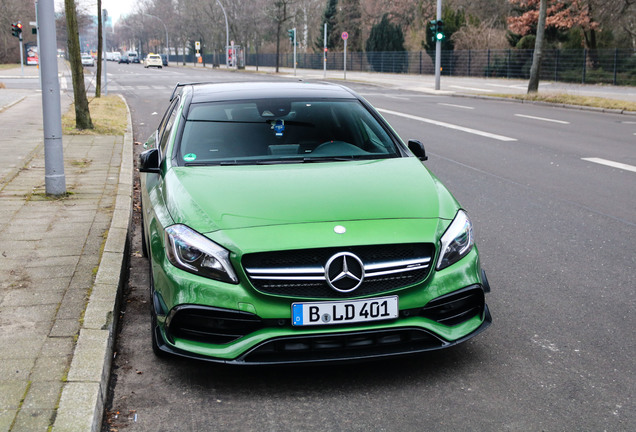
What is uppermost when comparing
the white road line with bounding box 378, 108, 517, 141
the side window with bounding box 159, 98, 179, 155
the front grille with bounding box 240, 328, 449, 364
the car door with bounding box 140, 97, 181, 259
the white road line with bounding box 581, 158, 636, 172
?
the side window with bounding box 159, 98, 179, 155

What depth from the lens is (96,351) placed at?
151 inches

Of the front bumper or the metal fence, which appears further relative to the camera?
the metal fence

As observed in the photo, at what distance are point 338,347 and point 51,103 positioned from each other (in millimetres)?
5644

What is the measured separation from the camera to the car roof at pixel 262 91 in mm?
5484

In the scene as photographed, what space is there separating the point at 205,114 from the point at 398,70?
203 ft

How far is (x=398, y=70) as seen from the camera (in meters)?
65.6

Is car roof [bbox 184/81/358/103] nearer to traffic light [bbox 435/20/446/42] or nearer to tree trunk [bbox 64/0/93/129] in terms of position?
tree trunk [bbox 64/0/93/129]

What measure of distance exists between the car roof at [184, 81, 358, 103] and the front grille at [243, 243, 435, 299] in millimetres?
2134

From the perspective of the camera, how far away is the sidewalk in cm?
333

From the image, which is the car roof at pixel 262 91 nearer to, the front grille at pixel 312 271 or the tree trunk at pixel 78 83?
the front grille at pixel 312 271

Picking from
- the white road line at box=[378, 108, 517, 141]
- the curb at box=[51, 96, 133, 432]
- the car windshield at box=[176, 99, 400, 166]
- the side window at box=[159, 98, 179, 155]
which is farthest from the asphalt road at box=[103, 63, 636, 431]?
the white road line at box=[378, 108, 517, 141]

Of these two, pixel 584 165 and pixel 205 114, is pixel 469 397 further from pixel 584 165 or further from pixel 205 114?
pixel 584 165

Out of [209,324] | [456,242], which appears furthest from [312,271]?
[456,242]

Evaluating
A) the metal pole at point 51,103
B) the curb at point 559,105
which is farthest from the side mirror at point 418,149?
the curb at point 559,105
